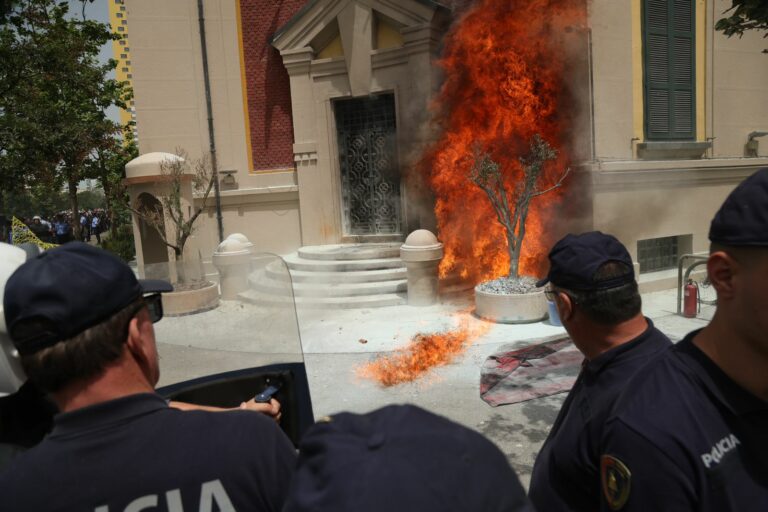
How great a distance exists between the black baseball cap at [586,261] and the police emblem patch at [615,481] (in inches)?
30.5

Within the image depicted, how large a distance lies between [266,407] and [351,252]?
31.3 feet

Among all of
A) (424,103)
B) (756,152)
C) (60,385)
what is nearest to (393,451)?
(60,385)

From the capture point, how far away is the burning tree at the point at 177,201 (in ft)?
36.9

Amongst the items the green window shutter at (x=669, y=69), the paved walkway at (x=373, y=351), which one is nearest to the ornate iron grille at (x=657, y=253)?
the paved walkway at (x=373, y=351)

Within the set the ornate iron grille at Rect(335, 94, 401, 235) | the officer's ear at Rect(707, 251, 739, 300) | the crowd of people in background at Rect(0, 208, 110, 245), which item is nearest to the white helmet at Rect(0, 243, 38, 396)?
the officer's ear at Rect(707, 251, 739, 300)

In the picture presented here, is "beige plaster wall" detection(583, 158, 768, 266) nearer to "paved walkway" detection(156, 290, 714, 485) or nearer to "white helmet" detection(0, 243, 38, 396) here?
"paved walkway" detection(156, 290, 714, 485)

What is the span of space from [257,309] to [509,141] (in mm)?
9073

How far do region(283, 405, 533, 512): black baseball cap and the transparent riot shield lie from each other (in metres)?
1.50

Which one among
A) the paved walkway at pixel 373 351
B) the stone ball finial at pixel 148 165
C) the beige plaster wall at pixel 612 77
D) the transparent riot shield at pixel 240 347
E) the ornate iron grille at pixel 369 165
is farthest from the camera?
the ornate iron grille at pixel 369 165

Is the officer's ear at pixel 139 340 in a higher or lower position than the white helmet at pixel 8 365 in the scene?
higher

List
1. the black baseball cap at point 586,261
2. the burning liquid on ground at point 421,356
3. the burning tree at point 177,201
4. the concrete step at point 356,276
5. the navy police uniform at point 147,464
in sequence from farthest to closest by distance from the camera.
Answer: the burning tree at point 177,201 → the concrete step at point 356,276 → the burning liquid on ground at point 421,356 → the black baseball cap at point 586,261 → the navy police uniform at point 147,464

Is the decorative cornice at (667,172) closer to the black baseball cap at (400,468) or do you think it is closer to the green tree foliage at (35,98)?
the black baseball cap at (400,468)

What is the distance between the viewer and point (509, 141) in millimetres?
10766

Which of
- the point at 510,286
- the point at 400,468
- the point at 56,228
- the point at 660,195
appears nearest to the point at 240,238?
the point at 510,286
